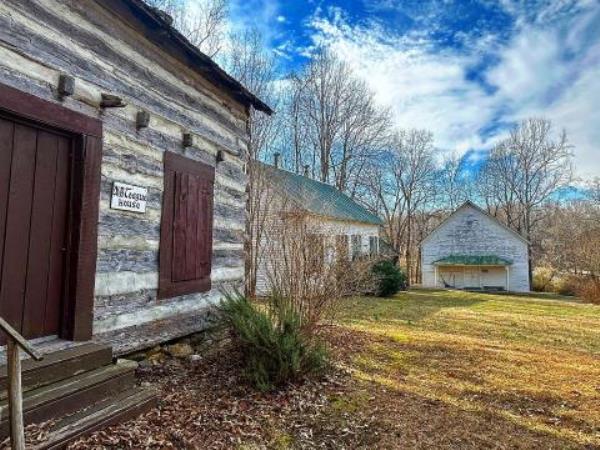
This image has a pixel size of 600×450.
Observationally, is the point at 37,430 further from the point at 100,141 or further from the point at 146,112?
the point at 146,112

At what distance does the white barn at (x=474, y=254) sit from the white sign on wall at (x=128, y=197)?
25197 millimetres

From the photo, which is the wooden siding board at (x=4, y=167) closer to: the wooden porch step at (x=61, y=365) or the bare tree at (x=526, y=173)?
the wooden porch step at (x=61, y=365)

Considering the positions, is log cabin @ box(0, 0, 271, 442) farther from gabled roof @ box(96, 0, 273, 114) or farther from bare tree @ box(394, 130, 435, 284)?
bare tree @ box(394, 130, 435, 284)

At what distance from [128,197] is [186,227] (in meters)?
1.05

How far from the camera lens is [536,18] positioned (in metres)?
9.77

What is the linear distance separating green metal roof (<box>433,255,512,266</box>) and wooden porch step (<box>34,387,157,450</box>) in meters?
25.8

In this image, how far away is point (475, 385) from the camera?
4.82 m

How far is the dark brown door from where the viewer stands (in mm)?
3264

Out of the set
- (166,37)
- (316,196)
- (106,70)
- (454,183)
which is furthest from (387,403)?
(454,183)

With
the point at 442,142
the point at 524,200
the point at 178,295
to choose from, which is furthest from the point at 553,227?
the point at 178,295

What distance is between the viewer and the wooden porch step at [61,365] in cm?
290

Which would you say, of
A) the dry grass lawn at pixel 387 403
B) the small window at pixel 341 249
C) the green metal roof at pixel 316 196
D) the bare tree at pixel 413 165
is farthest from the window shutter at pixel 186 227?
the bare tree at pixel 413 165

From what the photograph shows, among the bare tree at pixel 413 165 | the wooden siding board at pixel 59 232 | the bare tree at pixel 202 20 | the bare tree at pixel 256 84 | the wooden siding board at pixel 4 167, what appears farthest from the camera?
the bare tree at pixel 413 165

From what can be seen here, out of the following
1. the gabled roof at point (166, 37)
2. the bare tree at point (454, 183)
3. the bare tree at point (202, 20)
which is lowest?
the gabled roof at point (166, 37)
